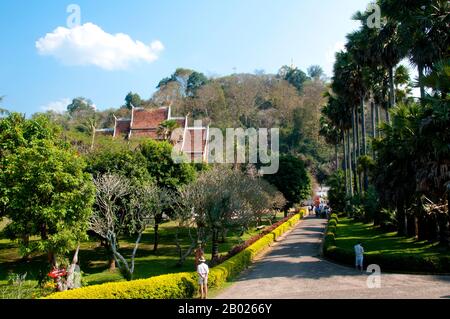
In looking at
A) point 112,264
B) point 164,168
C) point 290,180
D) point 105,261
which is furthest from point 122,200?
point 290,180

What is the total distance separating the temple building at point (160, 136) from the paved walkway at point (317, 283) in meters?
35.5

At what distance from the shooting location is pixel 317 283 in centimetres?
1670

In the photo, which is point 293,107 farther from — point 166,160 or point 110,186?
point 110,186

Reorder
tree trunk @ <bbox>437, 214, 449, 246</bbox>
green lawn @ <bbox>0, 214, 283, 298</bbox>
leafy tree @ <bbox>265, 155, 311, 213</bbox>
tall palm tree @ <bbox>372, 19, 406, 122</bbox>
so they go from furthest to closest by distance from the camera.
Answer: leafy tree @ <bbox>265, 155, 311, 213</bbox>, tall palm tree @ <bbox>372, 19, 406, 122</bbox>, green lawn @ <bbox>0, 214, 283, 298</bbox>, tree trunk @ <bbox>437, 214, 449, 246</bbox>

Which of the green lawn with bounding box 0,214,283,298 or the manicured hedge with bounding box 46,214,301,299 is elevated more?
the manicured hedge with bounding box 46,214,301,299

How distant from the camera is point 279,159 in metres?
56.4

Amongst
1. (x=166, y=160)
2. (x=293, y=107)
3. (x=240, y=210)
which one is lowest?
(x=240, y=210)

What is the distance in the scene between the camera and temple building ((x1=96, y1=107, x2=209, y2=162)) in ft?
188

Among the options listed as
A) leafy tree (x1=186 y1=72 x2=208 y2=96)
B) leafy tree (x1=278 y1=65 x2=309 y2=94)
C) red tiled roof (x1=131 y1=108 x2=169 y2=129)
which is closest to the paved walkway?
red tiled roof (x1=131 y1=108 x2=169 y2=129)

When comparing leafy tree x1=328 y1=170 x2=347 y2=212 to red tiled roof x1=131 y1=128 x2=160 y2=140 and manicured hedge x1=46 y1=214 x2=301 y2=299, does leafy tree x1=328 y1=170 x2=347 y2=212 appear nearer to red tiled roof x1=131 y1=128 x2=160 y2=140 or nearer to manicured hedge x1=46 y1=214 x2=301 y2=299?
red tiled roof x1=131 y1=128 x2=160 y2=140
